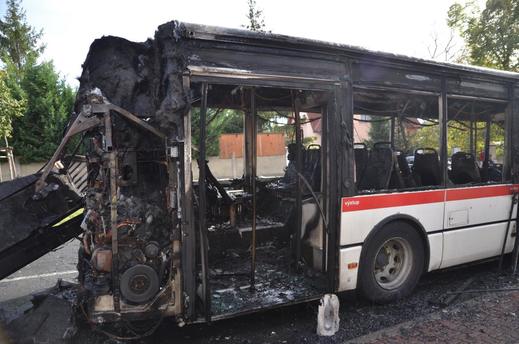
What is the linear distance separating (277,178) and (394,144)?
1974 mm

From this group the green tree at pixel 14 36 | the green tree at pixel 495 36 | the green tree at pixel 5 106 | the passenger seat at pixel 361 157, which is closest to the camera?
the passenger seat at pixel 361 157

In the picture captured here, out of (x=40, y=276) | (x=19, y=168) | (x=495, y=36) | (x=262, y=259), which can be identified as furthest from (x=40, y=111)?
(x=495, y=36)

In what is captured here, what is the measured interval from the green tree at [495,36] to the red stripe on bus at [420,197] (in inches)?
424

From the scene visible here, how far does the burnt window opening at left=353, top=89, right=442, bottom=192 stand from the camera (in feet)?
16.5

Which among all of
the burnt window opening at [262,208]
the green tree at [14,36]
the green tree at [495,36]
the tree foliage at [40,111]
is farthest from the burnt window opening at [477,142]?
the green tree at [14,36]

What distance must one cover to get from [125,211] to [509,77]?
540cm

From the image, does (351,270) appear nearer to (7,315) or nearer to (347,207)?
(347,207)

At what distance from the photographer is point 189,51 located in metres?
3.53

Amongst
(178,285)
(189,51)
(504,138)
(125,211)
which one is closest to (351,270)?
(178,285)

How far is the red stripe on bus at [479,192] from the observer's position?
529 cm

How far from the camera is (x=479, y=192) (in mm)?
5574

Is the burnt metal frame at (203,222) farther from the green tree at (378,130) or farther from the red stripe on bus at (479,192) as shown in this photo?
the red stripe on bus at (479,192)

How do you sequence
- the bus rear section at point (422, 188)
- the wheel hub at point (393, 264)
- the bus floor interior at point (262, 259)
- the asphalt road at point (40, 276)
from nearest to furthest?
the bus floor interior at point (262, 259)
the bus rear section at point (422, 188)
the wheel hub at point (393, 264)
the asphalt road at point (40, 276)

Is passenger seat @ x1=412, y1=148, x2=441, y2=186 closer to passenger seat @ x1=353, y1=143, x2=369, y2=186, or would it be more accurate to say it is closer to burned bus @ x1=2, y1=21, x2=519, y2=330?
burned bus @ x1=2, y1=21, x2=519, y2=330
